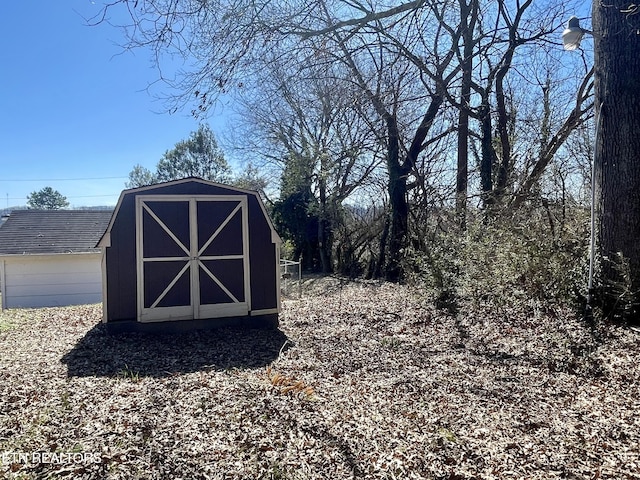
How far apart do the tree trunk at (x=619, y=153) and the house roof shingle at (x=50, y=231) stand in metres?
15.0

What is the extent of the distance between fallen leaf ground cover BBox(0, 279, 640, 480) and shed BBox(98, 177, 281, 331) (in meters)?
0.43

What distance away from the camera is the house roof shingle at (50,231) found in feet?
45.9

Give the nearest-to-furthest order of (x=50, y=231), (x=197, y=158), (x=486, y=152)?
(x=486, y=152) < (x=50, y=231) < (x=197, y=158)

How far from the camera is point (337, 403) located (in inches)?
121

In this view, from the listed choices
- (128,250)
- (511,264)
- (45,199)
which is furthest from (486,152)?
(45,199)

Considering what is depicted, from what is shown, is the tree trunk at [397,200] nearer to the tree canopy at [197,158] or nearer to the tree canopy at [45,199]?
the tree canopy at [197,158]

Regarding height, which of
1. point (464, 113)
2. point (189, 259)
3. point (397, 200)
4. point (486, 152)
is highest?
point (464, 113)

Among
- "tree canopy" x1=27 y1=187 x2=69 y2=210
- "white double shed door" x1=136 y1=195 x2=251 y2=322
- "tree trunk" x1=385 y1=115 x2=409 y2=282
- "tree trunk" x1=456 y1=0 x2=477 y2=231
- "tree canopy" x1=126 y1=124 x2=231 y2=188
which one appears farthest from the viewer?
"tree canopy" x1=27 y1=187 x2=69 y2=210

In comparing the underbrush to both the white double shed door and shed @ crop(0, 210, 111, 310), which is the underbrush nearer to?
the white double shed door

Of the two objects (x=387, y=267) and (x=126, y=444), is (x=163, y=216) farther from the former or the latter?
(x=387, y=267)

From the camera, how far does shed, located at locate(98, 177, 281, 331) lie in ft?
18.6

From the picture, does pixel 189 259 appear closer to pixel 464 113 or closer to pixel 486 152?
pixel 486 152

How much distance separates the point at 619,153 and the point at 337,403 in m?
3.85

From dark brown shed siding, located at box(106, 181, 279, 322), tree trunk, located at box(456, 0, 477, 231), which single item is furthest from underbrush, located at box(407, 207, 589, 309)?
dark brown shed siding, located at box(106, 181, 279, 322)
